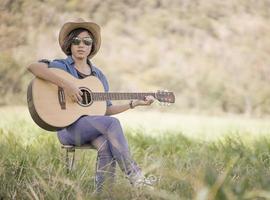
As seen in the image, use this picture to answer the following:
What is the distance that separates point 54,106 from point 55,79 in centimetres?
15

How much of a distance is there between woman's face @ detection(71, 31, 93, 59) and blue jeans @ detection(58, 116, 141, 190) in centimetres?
45

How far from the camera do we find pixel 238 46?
27438 mm

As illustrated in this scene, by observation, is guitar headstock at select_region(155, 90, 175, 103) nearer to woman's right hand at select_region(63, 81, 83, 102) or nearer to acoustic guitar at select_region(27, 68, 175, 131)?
acoustic guitar at select_region(27, 68, 175, 131)

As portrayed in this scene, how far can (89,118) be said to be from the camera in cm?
361

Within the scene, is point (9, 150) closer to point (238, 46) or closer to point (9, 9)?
point (9, 9)

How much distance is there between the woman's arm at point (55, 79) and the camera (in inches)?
143

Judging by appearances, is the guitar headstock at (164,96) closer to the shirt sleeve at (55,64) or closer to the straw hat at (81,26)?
the straw hat at (81,26)

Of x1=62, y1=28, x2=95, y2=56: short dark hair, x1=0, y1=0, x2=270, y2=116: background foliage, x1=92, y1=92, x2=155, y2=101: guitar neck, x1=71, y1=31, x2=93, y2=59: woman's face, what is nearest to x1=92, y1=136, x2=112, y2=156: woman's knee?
x1=92, y1=92, x2=155, y2=101: guitar neck

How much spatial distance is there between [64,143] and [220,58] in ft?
77.5

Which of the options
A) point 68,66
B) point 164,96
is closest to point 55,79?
point 68,66

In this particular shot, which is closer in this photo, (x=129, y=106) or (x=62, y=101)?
(x=62, y=101)

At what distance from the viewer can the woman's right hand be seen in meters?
3.63

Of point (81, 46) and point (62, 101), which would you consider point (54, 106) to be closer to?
point (62, 101)

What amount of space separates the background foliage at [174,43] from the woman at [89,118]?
17293 mm
